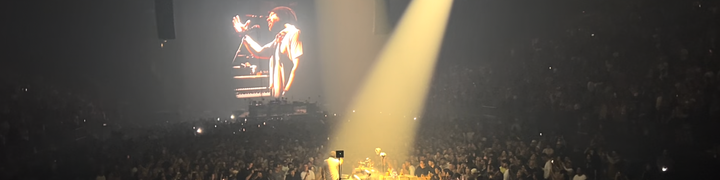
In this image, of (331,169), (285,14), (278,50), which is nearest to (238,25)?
(278,50)

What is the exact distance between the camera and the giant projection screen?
2258 centimetres

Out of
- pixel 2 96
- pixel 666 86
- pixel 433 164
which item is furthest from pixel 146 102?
pixel 666 86

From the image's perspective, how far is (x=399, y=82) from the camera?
21578mm

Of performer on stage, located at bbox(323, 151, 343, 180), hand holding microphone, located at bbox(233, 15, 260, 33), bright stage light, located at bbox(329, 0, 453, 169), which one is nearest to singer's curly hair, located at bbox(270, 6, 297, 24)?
hand holding microphone, located at bbox(233, 15, 260, 33)

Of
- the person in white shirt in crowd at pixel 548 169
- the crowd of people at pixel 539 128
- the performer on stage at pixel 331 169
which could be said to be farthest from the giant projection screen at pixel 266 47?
the person in white shirt in crowd at pixel 548 169

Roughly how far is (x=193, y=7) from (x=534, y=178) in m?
17.5

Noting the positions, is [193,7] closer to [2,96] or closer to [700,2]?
[2,96]

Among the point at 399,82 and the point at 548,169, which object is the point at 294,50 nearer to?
the point at 399,82

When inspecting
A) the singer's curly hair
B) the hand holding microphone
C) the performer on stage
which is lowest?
the performer on stage

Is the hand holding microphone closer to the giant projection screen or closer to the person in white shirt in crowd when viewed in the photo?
the giant projection screen

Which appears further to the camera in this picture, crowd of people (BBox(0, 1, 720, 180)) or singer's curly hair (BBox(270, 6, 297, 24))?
singer's curly hair (BBox(270, 6, 297, 24))

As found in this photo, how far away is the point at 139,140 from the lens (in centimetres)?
1325

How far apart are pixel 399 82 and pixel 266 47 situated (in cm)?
580

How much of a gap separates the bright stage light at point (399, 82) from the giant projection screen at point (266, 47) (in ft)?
11.6
